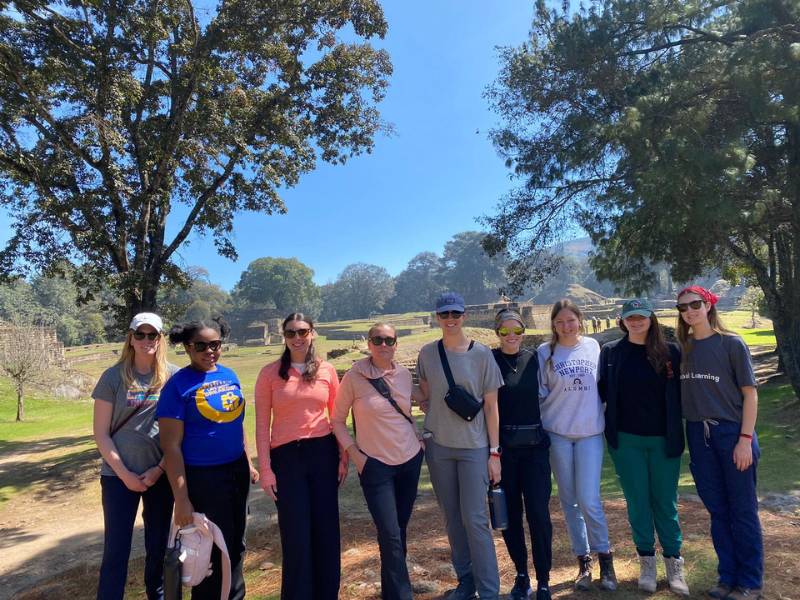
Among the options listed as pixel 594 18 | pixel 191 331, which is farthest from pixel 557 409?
pixel 594 18

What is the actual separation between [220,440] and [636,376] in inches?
93.7

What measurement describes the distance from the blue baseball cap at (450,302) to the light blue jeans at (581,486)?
99 cm

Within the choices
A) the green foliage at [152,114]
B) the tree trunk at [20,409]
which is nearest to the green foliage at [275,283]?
the tree trunk at [20,409]

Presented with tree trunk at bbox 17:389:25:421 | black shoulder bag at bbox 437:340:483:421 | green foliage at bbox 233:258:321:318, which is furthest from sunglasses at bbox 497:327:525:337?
green foliage at bbox 233:258:321:318

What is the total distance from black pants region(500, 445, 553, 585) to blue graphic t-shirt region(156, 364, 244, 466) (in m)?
1.54

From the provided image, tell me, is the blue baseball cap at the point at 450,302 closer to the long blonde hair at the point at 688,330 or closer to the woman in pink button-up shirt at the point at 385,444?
the woman in pink button-up shirt at the point at 385,444

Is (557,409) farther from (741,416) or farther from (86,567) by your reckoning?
(86,567)

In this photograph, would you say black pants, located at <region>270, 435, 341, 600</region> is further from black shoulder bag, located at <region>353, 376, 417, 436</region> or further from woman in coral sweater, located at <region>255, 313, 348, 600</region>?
black shoulder bag, located at <region>353, 376, 417, 436</region>

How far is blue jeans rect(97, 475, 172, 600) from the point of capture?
2.82m

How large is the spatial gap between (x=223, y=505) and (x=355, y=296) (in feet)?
234

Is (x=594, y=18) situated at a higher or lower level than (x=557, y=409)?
higher

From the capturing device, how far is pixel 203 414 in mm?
2686

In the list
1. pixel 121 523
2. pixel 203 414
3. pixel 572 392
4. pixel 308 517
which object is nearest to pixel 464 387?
pixel 572 392

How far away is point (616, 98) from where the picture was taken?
8.79 metres
